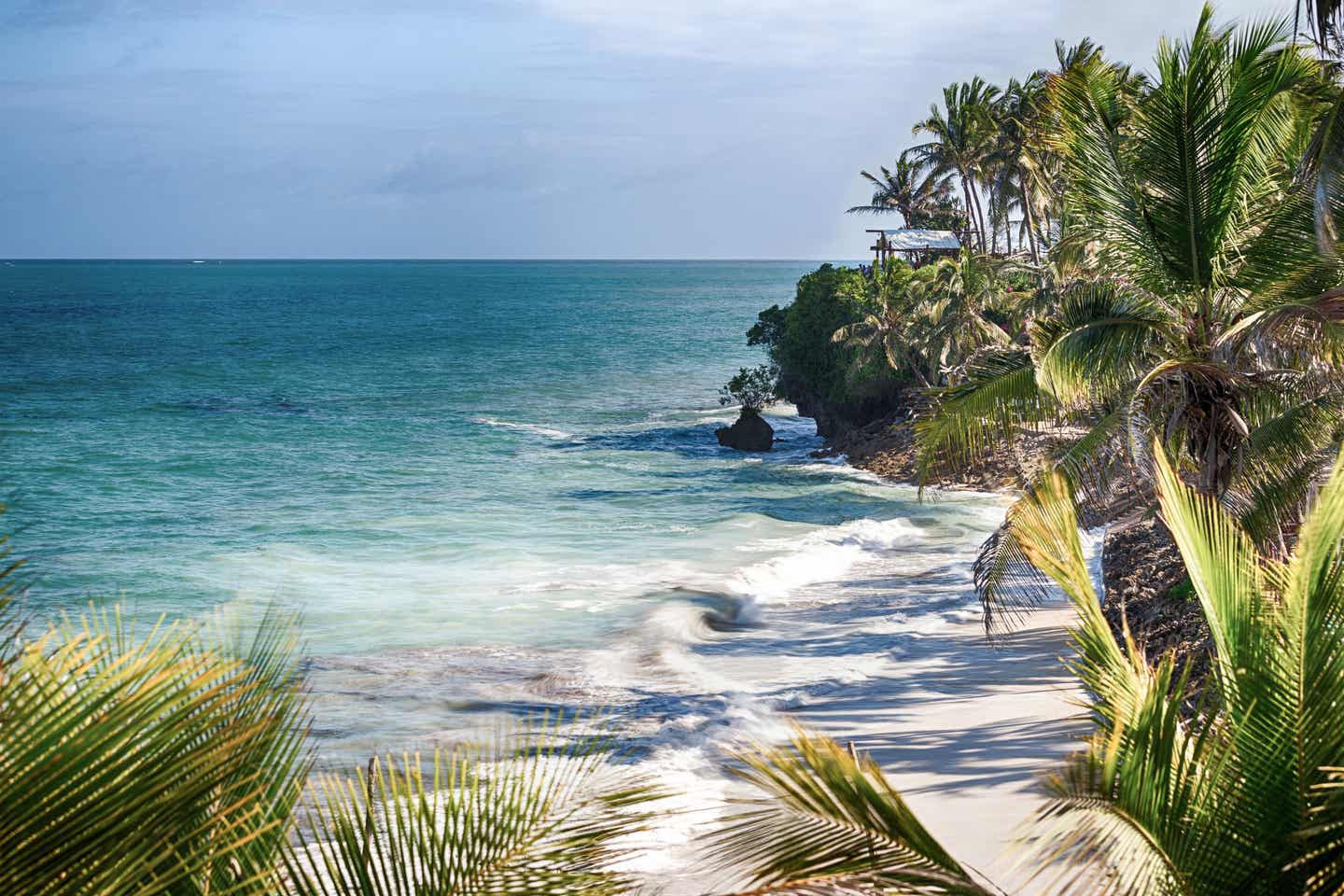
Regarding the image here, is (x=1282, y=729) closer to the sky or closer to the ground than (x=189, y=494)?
closer to the sky

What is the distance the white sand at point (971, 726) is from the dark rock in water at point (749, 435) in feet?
89.5

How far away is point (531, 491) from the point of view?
3819 centimetres

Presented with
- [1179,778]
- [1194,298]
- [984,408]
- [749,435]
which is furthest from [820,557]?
[1179,778]

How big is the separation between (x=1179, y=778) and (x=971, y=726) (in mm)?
9842

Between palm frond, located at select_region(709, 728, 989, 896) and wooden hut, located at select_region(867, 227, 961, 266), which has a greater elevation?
wooden hut, located at select_region(867, 227, 961, 266)

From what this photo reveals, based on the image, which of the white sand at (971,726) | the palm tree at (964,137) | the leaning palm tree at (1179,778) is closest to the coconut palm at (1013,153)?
the palm tree at (964,137)

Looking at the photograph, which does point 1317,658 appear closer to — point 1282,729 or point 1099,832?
point 1282,729

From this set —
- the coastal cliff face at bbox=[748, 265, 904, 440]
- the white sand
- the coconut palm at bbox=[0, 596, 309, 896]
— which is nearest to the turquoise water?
the white sand

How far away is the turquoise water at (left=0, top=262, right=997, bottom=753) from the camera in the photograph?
19.8 metres

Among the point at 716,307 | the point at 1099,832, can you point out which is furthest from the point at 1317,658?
the point at 716,307

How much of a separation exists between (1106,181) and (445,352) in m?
87.2

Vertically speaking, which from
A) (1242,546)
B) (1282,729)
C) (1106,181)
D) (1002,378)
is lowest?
(1282,729)

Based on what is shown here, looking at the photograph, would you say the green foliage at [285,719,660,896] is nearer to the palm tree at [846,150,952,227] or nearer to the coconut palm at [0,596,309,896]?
the coconut palm at [0,596,309,896]

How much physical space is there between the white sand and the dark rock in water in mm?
27289
